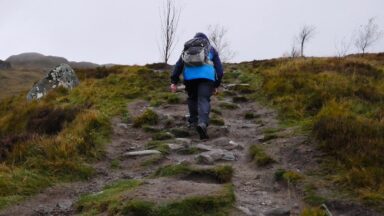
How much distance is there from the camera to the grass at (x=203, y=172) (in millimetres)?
6199

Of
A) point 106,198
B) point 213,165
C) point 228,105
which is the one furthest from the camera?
Answer: point 228,105

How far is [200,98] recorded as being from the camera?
29.6ft

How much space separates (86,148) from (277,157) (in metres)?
3.10

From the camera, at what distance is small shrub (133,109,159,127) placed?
1028 centimetres

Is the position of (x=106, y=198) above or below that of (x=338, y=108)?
below

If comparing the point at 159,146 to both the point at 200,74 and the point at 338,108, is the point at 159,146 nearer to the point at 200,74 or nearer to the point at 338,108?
the point at 200,74

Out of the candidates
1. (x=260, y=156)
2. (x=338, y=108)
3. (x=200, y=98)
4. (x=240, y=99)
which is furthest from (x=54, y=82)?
(x=260, y=156)

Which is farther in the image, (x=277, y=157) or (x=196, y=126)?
(x=196, y=126)

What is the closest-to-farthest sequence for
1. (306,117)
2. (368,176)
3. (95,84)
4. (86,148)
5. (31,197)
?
(368,176) → (31,197) → (86,148) → (306,117) → (95,84)

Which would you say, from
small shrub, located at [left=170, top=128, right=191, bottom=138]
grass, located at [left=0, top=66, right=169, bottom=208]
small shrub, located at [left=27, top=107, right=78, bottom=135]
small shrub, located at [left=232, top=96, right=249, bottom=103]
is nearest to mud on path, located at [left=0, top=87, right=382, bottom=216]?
small shrub, located at [left=170, top=128, right=191, bottom=138]

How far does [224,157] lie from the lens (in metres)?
7.36

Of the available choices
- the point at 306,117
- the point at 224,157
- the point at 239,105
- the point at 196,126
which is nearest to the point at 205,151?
the point at 224,157

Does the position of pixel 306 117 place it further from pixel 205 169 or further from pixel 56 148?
pixel 56 148

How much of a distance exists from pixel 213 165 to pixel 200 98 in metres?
2.35
